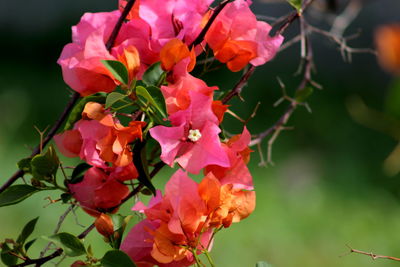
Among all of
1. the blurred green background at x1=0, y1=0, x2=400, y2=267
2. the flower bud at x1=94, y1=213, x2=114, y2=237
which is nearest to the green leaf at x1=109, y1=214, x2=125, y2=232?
the flower bud at x1=94, y1=213, x2=114, y2=237

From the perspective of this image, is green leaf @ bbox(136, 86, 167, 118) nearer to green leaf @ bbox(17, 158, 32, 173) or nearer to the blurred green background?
green leaf @ bbox(17, 158, 32, 173)

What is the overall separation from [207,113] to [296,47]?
2.36 m

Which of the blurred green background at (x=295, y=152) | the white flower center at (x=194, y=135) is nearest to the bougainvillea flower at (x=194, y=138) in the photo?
the white flower center at (x=194, y=135)

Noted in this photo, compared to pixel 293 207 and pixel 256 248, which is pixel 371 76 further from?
pixel 256 248

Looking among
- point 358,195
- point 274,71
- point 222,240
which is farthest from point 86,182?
point 274,71

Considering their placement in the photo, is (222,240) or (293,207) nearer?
(222,240)

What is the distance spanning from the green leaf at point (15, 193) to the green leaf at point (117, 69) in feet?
0.37

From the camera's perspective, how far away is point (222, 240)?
5.17 feet

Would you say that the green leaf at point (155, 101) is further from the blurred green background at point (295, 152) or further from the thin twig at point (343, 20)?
the blurred green background at point (295, 152)

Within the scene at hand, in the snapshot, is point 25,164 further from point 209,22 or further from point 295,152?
point 295,152

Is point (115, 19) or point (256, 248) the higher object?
point (115, 19)

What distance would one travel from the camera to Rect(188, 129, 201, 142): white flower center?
427 mm

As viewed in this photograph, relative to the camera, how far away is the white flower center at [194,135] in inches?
16.8

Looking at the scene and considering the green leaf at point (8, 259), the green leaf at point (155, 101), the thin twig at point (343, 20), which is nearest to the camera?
the green leaf at point (155, 101)
